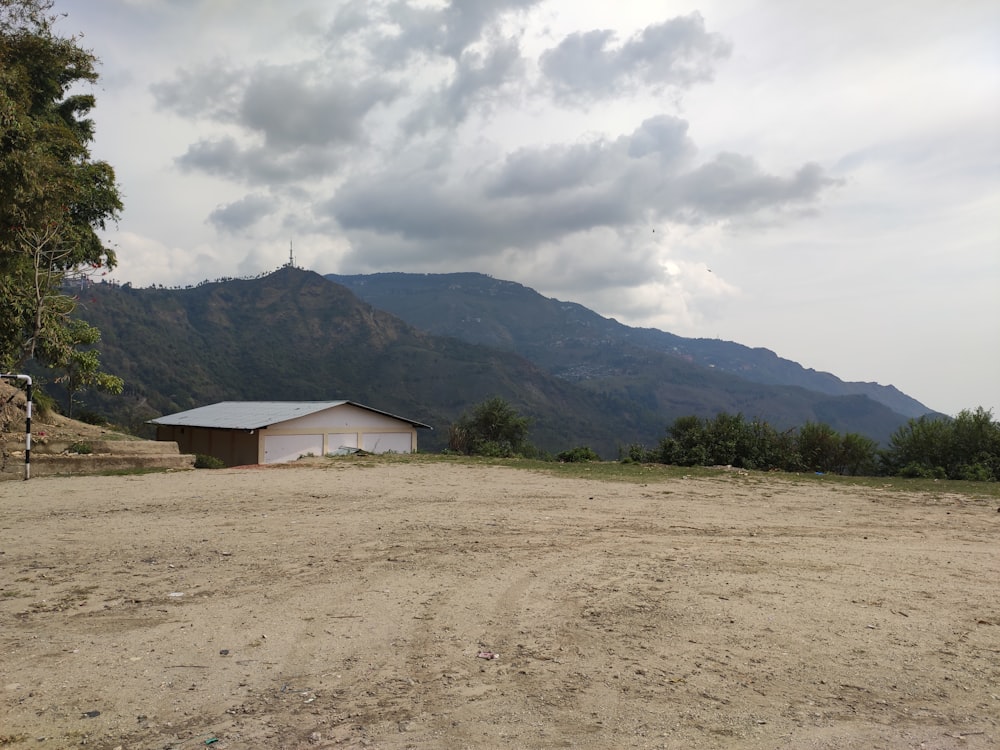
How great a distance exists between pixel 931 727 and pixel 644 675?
1.83m

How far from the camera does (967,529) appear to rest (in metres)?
11.6

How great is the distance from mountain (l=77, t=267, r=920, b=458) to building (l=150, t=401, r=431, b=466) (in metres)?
35.9

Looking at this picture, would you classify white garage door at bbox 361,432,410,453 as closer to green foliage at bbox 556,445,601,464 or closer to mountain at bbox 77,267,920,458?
green foliage at bbox 556,445,601,464

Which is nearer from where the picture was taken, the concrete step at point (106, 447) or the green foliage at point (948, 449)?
the concrete step at point (106, 447)

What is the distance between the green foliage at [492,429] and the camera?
3838 cm

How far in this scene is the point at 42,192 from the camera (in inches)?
577

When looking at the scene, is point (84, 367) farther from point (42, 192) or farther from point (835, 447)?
point (835, 447)

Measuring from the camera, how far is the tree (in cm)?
1422

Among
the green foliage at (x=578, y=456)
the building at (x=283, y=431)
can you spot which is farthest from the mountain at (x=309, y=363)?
the green foliage at (x=578, y=456)

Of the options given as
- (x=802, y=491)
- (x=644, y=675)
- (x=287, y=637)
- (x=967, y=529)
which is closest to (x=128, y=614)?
(x=287, y=637)

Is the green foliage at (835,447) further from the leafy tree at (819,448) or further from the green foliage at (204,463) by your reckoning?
the green foliage at (204,463)

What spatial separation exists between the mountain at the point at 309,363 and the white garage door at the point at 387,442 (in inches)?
1644

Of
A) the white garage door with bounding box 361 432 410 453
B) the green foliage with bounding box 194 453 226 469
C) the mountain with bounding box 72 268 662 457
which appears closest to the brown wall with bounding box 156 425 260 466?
the white garage door with bounding box 361 432 410 453

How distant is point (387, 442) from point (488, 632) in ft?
105
